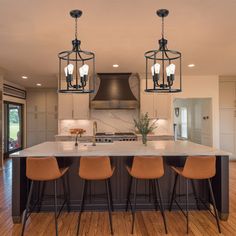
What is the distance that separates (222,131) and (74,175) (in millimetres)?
5605

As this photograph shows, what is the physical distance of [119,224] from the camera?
3152mm

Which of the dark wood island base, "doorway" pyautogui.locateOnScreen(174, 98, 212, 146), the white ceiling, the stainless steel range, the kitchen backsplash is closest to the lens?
the white ceiling

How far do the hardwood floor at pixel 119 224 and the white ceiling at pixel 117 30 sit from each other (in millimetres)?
2768

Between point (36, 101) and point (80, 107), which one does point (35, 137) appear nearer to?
point (36, 101)

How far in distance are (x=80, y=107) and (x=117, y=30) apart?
3464mm

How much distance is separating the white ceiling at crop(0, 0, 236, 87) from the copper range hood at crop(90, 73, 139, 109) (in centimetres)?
108

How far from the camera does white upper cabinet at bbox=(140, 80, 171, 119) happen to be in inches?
266

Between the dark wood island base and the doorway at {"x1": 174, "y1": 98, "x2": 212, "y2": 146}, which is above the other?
the doorway at {"x1": 174, "y1": 98, "x2": 212, "y2": 146}

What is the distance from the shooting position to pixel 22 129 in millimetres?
9547

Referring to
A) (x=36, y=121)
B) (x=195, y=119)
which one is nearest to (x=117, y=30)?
(x=195, y=119)

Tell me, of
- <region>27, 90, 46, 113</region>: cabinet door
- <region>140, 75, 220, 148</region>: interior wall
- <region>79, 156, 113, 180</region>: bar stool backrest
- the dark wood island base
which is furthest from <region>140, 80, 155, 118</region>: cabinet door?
<region>27, 90, 46, 113</region>: cabinet door

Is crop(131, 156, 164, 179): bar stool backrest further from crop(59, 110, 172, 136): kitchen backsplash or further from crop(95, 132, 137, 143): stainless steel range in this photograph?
crop(59, 110, 172, 136): kitchen backsplash

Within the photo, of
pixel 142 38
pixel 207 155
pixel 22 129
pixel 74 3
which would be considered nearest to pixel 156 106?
pixel 142 38

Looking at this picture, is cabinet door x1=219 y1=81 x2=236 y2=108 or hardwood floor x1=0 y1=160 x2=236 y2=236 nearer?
hardwood floor x1=0 y1=160 x2=236 y2=236
